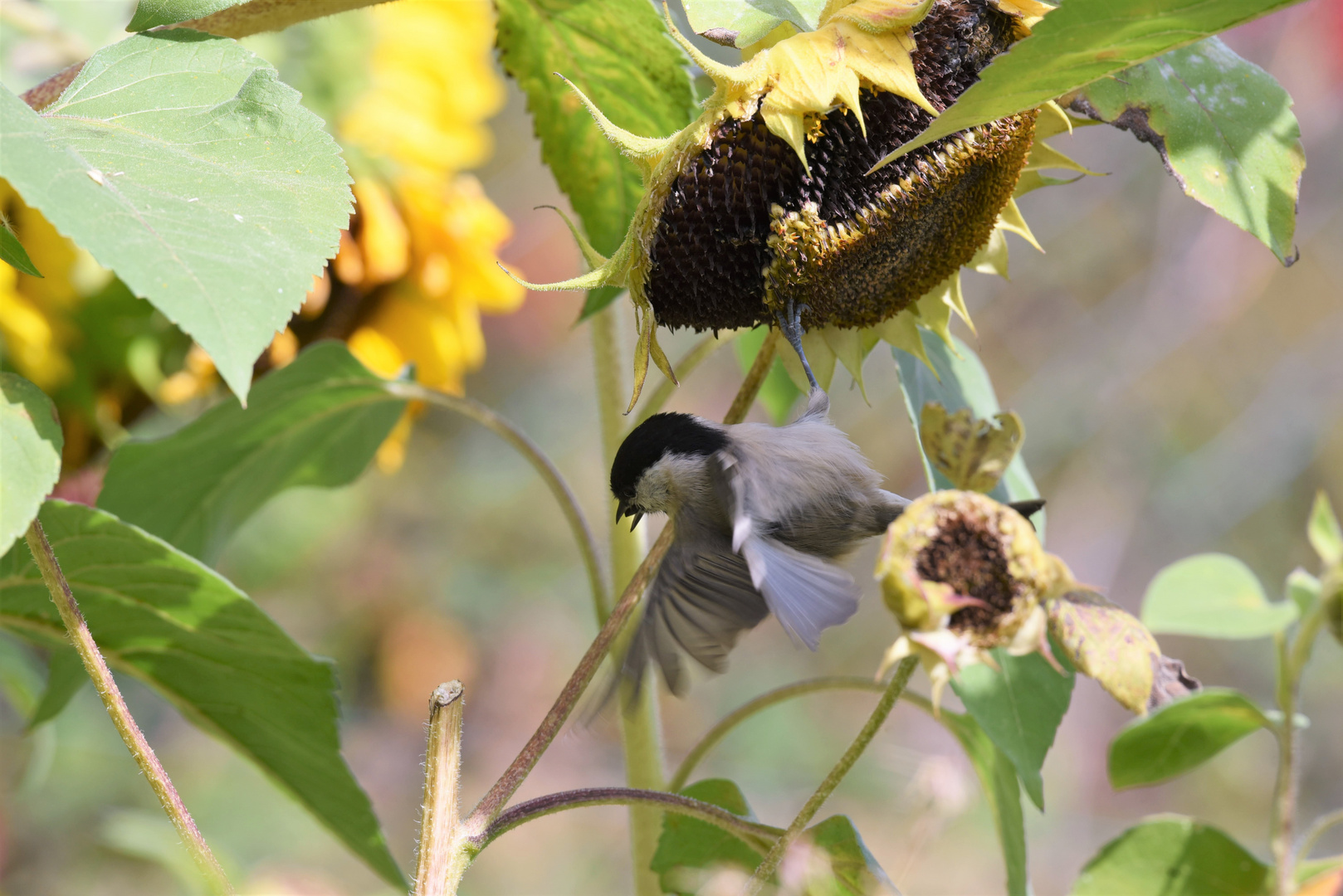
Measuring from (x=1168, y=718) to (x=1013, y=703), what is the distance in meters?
0.13

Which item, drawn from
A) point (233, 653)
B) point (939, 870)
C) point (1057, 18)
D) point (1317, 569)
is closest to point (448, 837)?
point (233, 653)

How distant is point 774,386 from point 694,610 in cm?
19

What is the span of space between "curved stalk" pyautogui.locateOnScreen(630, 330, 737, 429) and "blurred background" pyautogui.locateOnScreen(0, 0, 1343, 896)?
2.83ft

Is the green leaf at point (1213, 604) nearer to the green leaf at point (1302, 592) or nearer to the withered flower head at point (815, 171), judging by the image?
the green leaf at point (1302, 592)

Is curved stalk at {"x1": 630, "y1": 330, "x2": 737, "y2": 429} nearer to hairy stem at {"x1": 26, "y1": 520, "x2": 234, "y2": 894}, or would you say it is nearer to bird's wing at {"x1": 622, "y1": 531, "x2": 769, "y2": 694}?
bird's wing at {"x1": 622, "y1": 531, "x2": 769, "y2": 694}

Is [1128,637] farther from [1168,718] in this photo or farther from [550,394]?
[550,394]

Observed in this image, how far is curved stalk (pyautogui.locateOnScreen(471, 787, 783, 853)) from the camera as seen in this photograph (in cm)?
35

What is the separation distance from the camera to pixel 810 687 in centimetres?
53

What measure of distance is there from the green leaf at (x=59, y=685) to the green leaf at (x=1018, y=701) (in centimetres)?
36

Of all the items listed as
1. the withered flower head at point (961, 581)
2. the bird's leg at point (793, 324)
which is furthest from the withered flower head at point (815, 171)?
the withered flower head at point (961, 581)

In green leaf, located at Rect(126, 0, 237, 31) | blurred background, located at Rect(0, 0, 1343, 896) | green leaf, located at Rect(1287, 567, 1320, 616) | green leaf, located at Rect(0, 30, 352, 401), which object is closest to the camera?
green leaf, located at Rect(0, 30, 352, 401)

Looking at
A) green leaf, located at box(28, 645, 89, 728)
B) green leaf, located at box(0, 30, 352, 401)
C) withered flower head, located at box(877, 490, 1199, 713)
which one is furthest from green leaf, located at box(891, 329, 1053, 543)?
green leaf, located at box(28, 645, 89, 728)

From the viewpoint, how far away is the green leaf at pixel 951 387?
18.3 inches

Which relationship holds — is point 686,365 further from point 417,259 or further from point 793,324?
point 417,259
